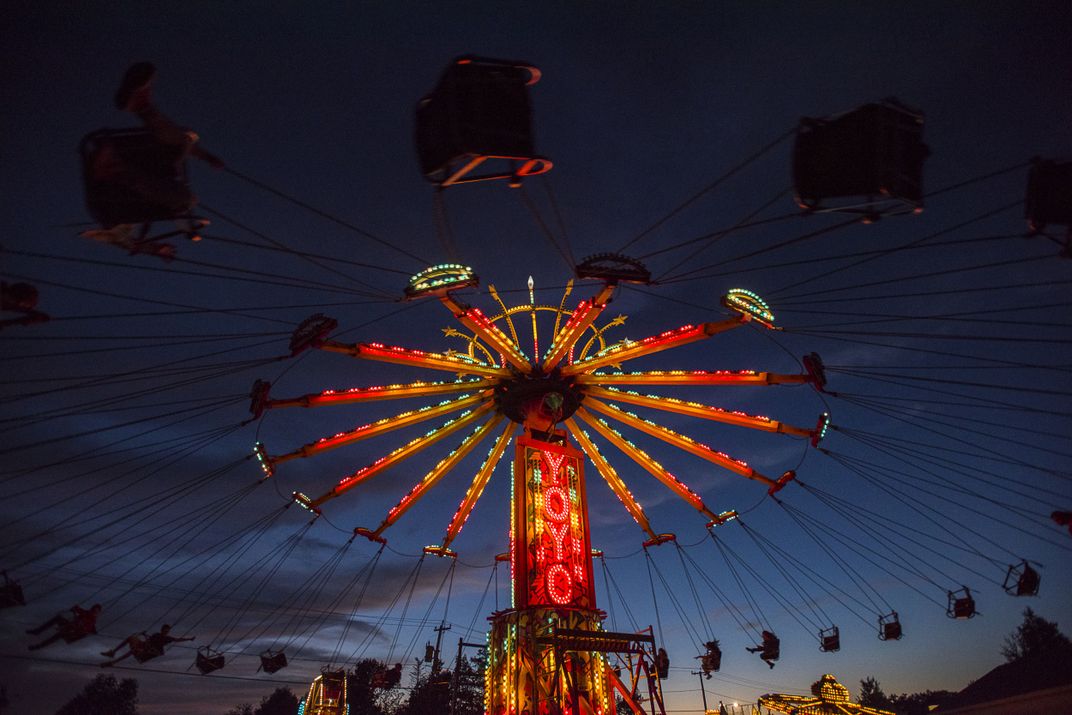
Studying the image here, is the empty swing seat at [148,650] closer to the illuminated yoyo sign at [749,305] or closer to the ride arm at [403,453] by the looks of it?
the ride arm at [403,453]

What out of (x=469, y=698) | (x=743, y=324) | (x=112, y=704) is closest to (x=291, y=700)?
(x=112, y=704)

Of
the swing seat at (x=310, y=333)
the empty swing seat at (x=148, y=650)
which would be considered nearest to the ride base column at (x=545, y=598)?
the swing seat at (x=310, y=333)

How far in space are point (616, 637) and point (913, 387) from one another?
8.85m

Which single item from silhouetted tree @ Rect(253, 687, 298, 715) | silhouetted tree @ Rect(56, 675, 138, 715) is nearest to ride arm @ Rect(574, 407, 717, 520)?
silhouetted tree @ Rect(253, 687, 298, 715)

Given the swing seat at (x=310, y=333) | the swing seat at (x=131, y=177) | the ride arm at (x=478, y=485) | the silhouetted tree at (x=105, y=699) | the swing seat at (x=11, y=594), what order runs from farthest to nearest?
1. the silhouetted tree at (x=105, y=699)
2. the ride arm at (x=478, y=485)
3. the swing seat at (x=310, y=333)
4. the swing seat at (x=11, y=594)
5. the swing seat at (x=131, y=177)

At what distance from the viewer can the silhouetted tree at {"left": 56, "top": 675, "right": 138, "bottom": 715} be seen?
81688mm

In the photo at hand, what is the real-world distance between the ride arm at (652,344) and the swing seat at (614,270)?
2.00m

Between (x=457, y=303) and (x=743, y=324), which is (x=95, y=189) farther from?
(x=743, y=324)

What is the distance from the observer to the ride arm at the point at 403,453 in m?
16.8

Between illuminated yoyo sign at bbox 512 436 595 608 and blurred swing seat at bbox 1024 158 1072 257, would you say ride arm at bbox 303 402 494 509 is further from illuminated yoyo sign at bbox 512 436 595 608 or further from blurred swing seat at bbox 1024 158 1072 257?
blurred swing seat at bbox 1024 158 1072 257

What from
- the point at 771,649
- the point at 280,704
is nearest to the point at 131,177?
the point at 771,649

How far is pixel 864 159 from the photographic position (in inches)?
345

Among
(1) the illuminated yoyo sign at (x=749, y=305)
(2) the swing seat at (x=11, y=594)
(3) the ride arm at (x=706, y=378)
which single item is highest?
(1) the illuminated yoyo sign at (x=749, y=305)

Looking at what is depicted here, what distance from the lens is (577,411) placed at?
1939 centimetres
